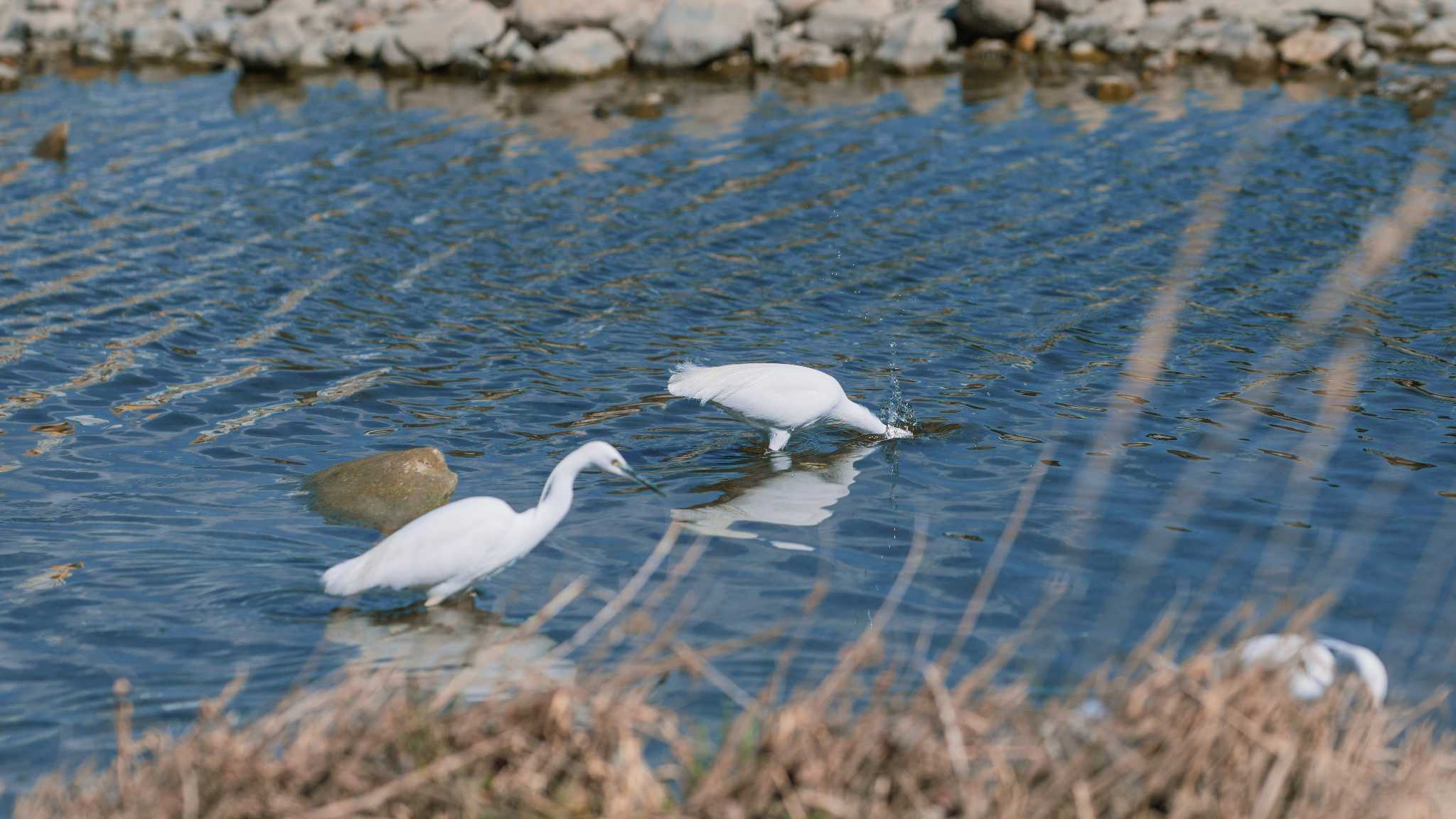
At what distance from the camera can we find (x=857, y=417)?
8.82 metres

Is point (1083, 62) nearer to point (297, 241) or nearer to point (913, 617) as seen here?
point (297, 241)

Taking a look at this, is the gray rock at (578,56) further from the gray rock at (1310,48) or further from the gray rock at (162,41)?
the gray rock at (1310,48)

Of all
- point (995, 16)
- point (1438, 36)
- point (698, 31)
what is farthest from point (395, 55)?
point (1438, 36)

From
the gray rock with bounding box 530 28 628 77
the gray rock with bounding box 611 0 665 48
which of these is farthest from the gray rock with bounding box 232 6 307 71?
the gray rock with bounding box 611 0 665 48

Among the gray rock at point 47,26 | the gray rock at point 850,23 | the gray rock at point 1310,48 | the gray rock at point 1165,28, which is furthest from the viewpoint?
the gray rock at point 47,26

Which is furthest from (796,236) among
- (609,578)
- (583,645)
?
(583,645)

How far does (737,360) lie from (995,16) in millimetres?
12469

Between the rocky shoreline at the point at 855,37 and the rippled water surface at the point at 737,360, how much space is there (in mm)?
2499

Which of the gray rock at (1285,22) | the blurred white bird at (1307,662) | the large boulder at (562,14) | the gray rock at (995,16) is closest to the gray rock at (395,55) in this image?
the large boulder at (562,14)

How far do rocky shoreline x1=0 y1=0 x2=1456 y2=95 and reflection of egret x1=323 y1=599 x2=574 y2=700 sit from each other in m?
15.1

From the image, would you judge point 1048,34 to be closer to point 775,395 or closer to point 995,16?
point 995,16

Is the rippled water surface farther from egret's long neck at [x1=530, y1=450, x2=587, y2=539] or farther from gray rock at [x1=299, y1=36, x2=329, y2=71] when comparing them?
gray rock at [x1=299, y1=36, x2=329, y2=71]

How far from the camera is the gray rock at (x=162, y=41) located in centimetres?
2436

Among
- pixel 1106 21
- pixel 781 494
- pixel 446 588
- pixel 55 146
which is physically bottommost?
pixel 781 494
